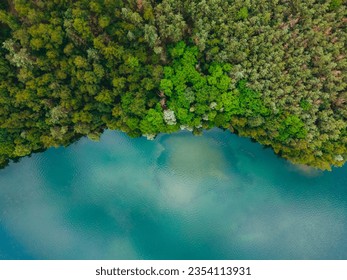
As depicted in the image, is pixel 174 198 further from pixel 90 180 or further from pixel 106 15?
pixel 106 15

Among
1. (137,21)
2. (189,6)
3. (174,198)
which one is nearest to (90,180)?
(174,198)

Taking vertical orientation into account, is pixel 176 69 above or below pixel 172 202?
above

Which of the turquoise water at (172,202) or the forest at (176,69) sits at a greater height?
the forest at (176,69)

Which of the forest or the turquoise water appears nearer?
the forest

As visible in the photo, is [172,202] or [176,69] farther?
[172,202]

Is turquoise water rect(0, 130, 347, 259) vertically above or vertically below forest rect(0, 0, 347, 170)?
below
